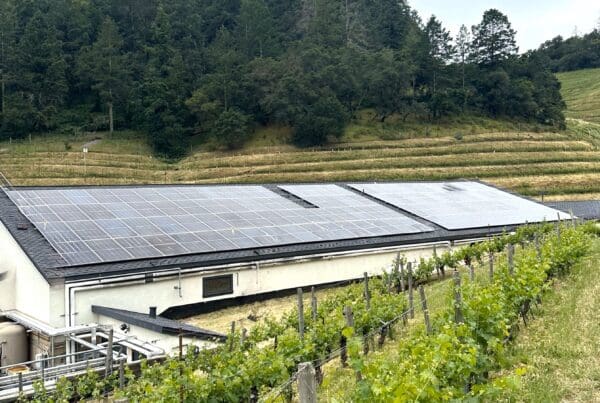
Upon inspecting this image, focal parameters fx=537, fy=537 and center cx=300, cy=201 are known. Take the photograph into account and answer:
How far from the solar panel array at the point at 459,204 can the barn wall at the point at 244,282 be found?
13.4ft

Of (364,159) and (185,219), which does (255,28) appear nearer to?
(364,159)

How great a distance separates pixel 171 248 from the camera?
58.1 feet

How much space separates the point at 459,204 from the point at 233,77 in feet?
142

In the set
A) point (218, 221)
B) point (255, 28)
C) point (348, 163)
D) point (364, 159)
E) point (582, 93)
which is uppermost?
point (255, 28)

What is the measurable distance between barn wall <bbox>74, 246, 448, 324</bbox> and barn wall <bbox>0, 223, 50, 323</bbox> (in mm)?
1146

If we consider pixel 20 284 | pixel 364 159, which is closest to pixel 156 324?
pixel 20 284

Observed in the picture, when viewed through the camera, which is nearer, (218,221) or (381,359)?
(381,359)

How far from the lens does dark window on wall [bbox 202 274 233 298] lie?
17.7 m

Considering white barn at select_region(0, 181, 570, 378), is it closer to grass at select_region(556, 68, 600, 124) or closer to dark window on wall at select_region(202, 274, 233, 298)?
dark window on wall at select_region(202, 274, 233, 298)

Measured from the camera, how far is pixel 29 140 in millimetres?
59469

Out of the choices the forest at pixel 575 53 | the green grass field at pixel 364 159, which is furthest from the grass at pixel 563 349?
the forest at pixel 575 53

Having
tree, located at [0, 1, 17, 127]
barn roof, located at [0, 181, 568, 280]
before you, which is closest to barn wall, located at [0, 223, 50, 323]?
barn roof, located at [0, 181, 568, 280]

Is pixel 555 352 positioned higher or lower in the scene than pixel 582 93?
lower

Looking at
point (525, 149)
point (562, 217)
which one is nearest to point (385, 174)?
point (525, 149)
